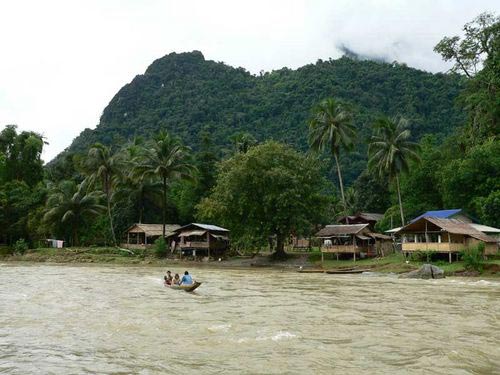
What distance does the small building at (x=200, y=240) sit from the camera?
50750 millimetres

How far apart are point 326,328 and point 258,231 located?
3127 centimetres

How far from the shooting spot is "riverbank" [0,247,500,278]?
118 ft

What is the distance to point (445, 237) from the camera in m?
36.6

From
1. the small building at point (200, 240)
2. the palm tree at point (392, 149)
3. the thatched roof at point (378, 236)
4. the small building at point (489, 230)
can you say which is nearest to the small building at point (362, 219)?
the thatched roof at point (378, 236)

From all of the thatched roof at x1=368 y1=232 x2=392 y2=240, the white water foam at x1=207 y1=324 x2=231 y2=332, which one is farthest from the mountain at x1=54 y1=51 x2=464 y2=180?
the white water foam at x1=207 y1=324 x2=231 y2=332

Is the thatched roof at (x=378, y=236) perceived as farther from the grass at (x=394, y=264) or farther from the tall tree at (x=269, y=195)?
the tall tree at (x=269, y=195)

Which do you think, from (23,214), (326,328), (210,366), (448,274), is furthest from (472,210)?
(23,214)

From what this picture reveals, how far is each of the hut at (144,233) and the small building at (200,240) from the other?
2.66 metres

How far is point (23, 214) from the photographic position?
60188 millimetres

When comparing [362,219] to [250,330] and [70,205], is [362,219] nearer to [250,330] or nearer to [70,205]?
[70,205]

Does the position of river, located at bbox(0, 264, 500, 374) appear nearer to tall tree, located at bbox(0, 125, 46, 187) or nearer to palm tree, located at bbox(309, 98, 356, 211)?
palm tree, located at bbox(309, 98, 356, 211)

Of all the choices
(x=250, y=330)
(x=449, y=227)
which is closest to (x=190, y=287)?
(x=250, y=330)

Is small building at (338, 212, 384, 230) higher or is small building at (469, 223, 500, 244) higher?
small building at (338, 212, 384, 230)

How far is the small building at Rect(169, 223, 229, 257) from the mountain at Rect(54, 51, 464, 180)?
148ft
